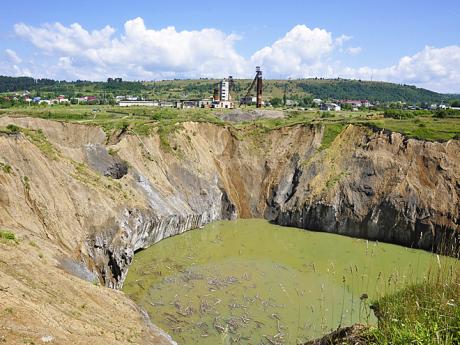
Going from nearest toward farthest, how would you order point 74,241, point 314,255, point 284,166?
point 74,241 < point 314,255 < point 284,166

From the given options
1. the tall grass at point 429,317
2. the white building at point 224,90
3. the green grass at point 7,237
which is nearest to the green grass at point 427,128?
the green grass at point 7,237

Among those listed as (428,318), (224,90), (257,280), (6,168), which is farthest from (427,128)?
(224,90)

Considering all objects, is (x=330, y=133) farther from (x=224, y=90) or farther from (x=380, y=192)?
(x=224, y=90)

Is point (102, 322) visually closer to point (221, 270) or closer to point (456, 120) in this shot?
point (221, 270)

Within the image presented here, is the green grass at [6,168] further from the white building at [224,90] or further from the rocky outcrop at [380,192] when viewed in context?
the white building at [224,90]

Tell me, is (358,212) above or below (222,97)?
below

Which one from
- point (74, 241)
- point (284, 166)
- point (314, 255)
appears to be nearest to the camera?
point (74, 241)

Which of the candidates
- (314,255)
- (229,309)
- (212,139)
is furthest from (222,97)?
(229,309)
